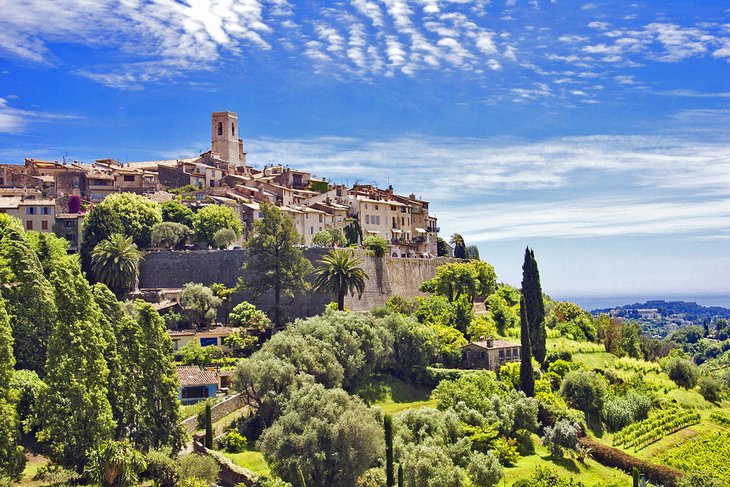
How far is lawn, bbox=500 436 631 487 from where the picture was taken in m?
42.9

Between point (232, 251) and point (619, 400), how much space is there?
3226 cm

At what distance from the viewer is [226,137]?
121 meters

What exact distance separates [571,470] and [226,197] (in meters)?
53.6

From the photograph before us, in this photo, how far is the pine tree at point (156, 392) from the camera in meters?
36.7

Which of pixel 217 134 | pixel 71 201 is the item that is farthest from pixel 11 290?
pixel 217 134

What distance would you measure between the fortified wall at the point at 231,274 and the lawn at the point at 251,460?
22120 millimetres

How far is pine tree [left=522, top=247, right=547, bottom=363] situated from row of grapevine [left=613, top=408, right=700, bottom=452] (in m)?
10.5

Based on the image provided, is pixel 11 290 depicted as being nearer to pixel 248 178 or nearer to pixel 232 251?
pixel 232 251

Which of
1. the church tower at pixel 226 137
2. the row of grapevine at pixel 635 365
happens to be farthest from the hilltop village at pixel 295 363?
the church tower at pixel 226 137

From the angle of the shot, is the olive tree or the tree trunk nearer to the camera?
the olive tree

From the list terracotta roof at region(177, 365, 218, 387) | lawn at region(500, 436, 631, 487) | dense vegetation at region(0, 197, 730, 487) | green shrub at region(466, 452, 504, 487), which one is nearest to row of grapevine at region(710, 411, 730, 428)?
dense vegetation at region(0, 197, 730, 487)

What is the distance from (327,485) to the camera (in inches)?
1469

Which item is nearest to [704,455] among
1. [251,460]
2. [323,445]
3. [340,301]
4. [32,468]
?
[340,301]

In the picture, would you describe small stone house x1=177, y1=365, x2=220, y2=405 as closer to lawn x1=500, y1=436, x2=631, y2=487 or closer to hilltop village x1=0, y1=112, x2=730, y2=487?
hilltop village x1=0, y1=112, x2=730, y2=487
